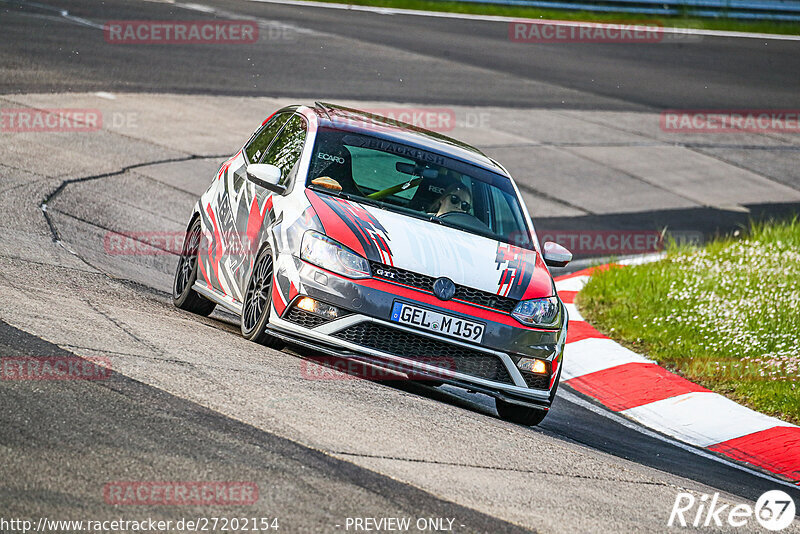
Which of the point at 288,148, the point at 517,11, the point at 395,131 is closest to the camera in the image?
the point at 288,148

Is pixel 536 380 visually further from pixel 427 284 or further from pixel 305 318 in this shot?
pixel 305 318

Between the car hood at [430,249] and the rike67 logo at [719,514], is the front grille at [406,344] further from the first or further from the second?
the rike67 logo at [719,514]

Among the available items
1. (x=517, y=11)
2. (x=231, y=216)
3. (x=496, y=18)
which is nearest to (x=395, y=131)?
(x=231, y=216)

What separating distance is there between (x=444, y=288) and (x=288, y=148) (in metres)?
1.95

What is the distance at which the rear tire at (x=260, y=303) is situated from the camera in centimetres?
689

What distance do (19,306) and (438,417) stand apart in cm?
250

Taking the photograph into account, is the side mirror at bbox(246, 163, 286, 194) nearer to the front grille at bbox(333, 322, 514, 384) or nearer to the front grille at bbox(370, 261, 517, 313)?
the front grille at bbox(370, 261, 517, 313)

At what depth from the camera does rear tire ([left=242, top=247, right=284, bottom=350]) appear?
689cm

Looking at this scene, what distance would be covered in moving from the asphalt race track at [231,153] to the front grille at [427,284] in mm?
654

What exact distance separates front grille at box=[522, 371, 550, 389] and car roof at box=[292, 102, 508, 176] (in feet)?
6.39

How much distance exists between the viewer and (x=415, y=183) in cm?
773

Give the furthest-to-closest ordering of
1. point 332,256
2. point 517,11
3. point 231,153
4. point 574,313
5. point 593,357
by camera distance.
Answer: point 517,11, point 231,153, point 574,313, point 593,357, point 332,256

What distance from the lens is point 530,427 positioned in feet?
23.5

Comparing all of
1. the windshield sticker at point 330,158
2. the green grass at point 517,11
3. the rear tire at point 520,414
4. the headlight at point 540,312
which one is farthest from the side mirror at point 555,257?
the green grass at point 517,11
